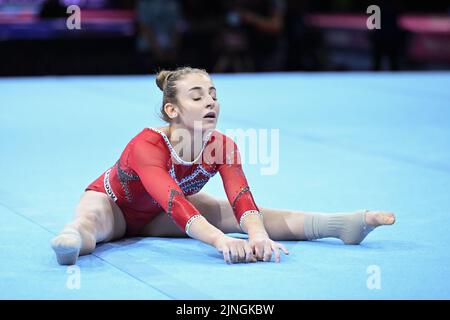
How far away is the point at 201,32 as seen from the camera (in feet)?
36.8

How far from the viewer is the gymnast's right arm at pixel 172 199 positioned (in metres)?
2.77

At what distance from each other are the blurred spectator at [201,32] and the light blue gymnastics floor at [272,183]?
192cm

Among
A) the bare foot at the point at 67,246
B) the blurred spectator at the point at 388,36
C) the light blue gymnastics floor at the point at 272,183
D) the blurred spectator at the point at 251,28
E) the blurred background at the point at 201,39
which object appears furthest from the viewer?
the blurred spectator at the point at 251,28

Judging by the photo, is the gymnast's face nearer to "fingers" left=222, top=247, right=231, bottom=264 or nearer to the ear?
the ear

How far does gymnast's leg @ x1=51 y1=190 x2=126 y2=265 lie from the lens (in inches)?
107

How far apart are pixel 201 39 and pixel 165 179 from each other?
8.47 metres

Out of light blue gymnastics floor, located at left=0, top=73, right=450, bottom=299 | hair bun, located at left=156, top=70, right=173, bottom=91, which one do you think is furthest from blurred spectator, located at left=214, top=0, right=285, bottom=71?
hair bun, located at left=156, top=70, right=173, bottom=91

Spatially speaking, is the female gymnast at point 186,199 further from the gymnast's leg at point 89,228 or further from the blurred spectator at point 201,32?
the blurred spectator at point 201,32

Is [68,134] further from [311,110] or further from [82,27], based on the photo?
[82,27]

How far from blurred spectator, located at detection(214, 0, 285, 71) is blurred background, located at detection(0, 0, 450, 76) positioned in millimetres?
12

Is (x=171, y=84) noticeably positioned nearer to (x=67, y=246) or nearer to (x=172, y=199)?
(x=172, y=199)

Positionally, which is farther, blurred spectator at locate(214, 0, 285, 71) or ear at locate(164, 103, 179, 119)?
blurred spectator at locate(214, 0, 285, 71)

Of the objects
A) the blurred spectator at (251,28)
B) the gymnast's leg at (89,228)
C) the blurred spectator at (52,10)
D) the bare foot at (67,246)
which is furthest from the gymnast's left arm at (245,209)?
the blurred spectator at (52,10)
